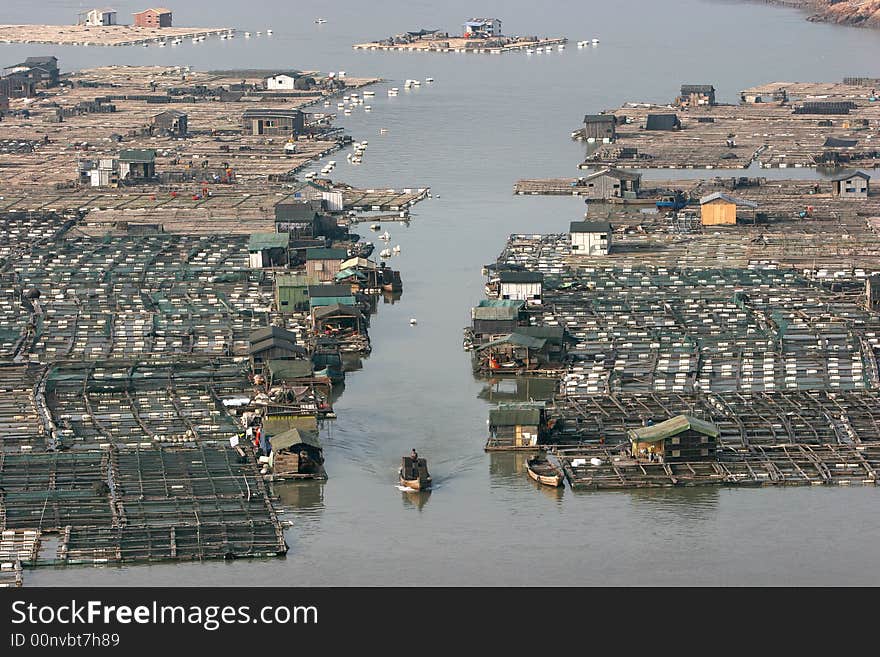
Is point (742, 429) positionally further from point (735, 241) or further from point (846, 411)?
point (735, 241)

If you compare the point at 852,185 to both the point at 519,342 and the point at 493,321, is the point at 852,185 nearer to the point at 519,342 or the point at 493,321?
the point at 493,321

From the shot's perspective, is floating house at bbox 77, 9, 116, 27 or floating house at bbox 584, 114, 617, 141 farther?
floating house at bbox 77, 9, 116, 27

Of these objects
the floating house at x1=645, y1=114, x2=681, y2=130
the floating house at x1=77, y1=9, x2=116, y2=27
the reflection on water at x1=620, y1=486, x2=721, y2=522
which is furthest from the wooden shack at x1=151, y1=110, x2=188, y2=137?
the floating house at x1=77, y1=9, x2=116, y2=27

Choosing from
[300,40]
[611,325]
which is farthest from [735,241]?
[300,40]

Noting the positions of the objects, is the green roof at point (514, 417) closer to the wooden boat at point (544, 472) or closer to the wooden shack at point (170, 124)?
the wooden boat at point (544, 472)

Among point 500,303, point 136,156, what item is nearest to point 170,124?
point 136,156

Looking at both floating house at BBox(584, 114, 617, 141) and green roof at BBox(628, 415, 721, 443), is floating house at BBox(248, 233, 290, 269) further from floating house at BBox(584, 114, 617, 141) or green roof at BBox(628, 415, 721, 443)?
floating house at BBox(584, 114, 617, 141)
